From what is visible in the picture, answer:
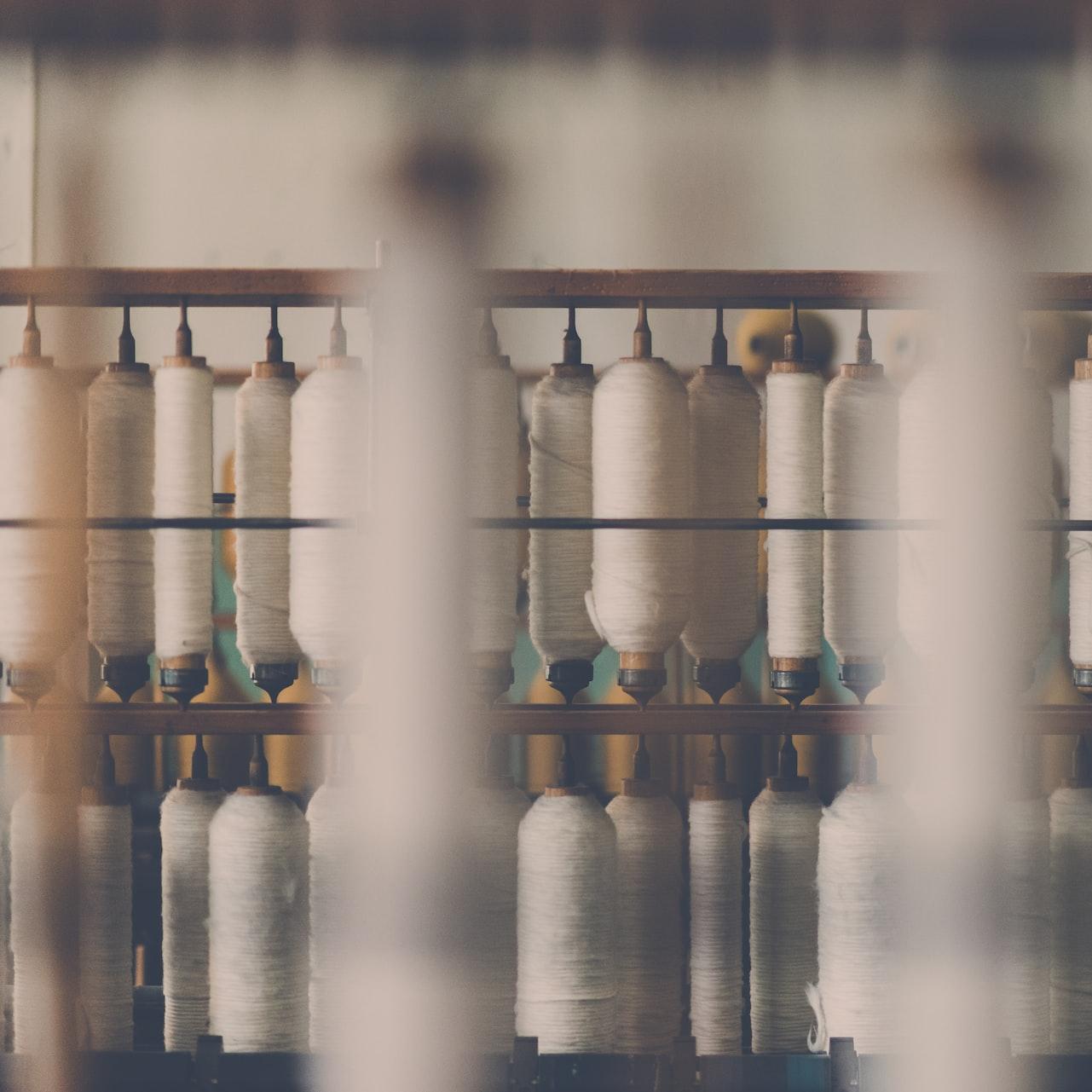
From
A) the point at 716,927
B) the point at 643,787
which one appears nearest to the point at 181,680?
the point at 643,787

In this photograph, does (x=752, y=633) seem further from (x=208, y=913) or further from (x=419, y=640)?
(x=208, y=913)

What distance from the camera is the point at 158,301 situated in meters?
1.08

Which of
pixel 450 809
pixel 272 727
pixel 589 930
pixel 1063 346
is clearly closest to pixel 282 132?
pixel 272 727

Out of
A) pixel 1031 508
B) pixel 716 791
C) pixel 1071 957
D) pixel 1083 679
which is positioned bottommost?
pixel 1071 957

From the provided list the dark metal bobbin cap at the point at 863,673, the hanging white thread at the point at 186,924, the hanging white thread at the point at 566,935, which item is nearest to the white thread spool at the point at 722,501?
the dark metal bobbin cap at the point at 863,673

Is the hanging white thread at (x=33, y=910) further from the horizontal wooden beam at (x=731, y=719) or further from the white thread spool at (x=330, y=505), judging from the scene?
the horizontal wooden beam at (x=731, y=719)

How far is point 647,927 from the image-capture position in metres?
1.15

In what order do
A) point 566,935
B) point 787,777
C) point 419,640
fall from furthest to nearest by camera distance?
1. point 787,777
2. point 566,935
3. point 419,640

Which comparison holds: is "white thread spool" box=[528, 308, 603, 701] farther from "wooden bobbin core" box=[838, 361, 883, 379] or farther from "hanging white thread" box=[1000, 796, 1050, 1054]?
"hanging white thread" box=[1000, 796, 1050, 1054]

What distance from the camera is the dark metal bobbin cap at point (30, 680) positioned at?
110 cm

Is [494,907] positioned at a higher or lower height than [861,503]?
lower

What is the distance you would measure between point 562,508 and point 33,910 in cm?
63

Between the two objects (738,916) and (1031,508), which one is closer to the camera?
(1031,508)

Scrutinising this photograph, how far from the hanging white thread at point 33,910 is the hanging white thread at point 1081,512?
3.30 ft
